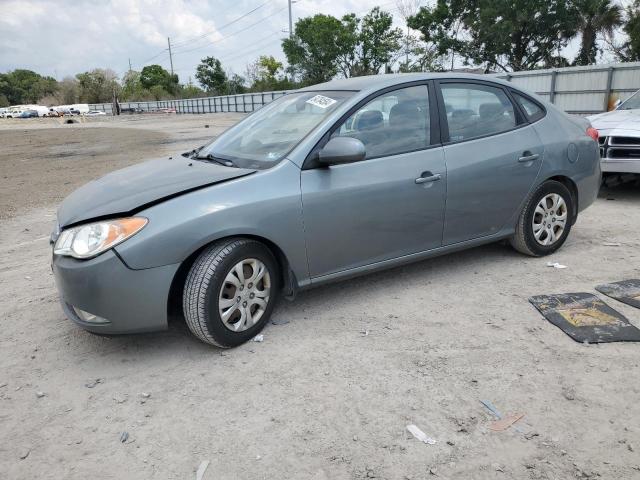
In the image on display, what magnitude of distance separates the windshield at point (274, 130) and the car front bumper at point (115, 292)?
A: 1074 mm

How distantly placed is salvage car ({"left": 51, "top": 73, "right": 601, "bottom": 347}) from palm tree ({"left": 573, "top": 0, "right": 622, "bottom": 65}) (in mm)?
36916

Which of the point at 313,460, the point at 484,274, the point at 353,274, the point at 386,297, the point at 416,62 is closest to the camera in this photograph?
the point at 313,460

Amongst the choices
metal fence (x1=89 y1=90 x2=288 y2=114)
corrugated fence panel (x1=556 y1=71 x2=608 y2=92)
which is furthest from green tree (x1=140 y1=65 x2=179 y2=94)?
corrugated fence panel (x1=556 y1=71 x2=608 y2=92)

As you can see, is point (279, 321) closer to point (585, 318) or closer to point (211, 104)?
point (585, 318)

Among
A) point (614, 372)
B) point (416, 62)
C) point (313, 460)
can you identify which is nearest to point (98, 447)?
point (313, 460)

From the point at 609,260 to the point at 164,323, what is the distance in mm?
3925

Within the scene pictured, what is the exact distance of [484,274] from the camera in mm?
4594

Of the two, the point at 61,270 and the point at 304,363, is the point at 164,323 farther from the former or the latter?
the point at 304,363

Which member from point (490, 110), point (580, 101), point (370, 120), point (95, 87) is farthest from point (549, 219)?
point (95, 87)

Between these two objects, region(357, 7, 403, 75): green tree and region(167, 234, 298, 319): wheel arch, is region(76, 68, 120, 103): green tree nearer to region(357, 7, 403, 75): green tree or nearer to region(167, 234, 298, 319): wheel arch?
region(357, 7, 403, 75): green tree

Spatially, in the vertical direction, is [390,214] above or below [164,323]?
above

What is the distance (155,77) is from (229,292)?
111353 millimetres

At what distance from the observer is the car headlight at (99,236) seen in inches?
120

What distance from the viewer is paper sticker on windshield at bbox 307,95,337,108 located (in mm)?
3948
